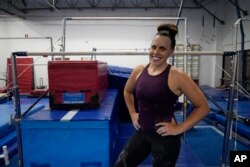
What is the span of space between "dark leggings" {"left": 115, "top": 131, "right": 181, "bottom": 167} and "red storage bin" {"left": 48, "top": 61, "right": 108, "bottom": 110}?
73 centimetres

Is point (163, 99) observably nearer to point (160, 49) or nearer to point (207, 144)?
point (160, 49)

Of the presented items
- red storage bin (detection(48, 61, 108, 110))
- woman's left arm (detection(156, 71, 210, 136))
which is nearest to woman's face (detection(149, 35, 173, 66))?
woman's left arm (detection(156, 71, 210, 136))

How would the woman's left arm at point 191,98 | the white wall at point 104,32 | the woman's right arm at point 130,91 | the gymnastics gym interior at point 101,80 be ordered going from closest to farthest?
the woman's left arm at point 191,98, the woman's right arm at point 130,91, the gymnastics gym interior at point 101,80, the white wall at point 104,32

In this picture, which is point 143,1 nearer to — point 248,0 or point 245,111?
point 248,0

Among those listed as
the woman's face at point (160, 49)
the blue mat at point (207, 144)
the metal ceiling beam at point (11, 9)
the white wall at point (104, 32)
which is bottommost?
the blue mat at point (207, 144)

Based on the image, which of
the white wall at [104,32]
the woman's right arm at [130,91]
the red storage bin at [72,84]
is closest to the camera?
the woman's right arm at [130,91]

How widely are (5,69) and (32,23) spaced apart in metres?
2.55

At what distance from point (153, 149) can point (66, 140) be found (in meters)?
0.74

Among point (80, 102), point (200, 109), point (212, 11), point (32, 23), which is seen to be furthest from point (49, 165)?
point (212, 11)

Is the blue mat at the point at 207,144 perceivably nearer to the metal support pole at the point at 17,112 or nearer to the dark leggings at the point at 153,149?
the dark leggings at the point at 153,149

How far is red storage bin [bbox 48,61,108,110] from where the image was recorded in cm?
211

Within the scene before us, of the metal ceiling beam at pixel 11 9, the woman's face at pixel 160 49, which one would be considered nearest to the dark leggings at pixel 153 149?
the woman's face at pixel 160 49

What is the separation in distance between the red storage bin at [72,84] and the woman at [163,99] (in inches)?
28.2

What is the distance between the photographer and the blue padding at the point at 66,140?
1.80 m
